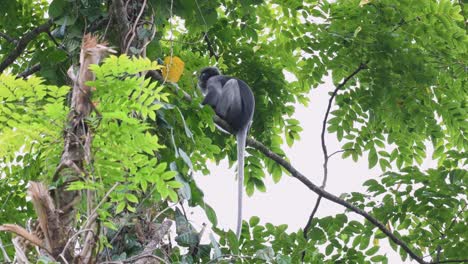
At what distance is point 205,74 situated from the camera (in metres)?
6.57

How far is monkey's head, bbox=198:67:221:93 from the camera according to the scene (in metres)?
6.30

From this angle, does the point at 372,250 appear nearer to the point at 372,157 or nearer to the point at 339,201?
the point at 339,201

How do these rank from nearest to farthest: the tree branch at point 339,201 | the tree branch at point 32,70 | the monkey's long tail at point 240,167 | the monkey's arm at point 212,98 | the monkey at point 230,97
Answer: the monkey's long tail at point 240,167
the tree branch at point 32,70
the tree branch at point 339,201
the monkey at point 230,97
the monkey's arm at point 212,98

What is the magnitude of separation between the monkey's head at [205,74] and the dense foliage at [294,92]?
0.13 m

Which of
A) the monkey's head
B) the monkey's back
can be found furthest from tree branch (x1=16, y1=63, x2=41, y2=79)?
the monkey's back

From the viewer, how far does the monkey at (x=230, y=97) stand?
20.9ft

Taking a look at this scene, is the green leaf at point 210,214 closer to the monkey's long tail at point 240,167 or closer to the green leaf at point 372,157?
the monkey's long tail at point 240,167

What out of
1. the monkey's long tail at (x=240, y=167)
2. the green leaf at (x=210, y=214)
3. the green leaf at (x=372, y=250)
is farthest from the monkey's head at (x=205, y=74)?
the green leaf at (x=210, y=214)

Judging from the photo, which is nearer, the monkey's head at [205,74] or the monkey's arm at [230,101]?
→ the monkey's head at [205,74]

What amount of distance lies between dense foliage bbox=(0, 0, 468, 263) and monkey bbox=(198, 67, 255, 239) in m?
0.15

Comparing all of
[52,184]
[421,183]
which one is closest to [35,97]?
[52,184]

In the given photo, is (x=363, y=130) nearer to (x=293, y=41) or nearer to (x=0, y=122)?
(x=293, y=41)

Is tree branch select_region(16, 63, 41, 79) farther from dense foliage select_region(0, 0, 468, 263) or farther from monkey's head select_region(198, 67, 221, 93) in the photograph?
monkey's head select_region(198, 67, 221, 93)

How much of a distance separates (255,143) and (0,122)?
2.88 meters
